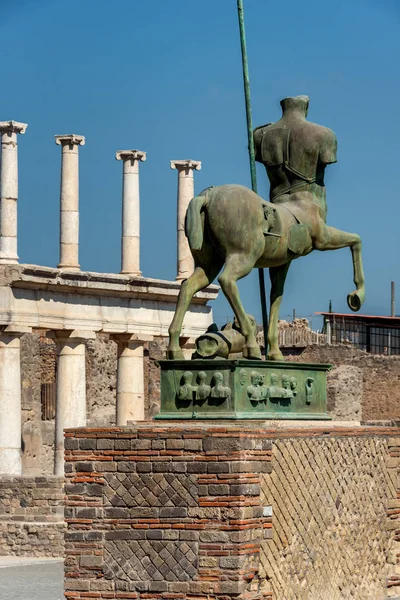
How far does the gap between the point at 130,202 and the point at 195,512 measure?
1913 centimetres

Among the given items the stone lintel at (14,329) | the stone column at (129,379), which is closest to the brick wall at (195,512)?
the stone lintel at (14,329)

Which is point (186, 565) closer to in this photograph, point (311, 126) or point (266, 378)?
point (266, 378)

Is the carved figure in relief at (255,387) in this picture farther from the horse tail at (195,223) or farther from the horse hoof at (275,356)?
the horse tail at (195,223)

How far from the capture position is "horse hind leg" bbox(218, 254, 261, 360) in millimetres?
15391

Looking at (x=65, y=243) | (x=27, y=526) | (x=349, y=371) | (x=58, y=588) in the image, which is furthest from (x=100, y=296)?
(x=349, y=371)

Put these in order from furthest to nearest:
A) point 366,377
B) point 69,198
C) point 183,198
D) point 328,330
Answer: point 328,330 < point 366,377 < point 183,198 < point 69,198

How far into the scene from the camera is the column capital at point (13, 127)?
30.1 m

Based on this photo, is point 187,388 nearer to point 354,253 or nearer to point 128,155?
point 354,253

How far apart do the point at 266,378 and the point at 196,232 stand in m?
1.36

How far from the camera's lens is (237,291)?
50.9 ft

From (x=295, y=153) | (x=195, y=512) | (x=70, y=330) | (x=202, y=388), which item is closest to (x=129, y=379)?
(x=70, y=330)

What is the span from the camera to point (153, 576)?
1462 cm

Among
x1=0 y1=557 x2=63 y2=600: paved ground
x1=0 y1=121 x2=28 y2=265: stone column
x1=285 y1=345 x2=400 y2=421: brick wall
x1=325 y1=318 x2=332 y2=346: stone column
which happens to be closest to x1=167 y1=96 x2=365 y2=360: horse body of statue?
x1=0 y1=557 x2=63 y2=600: paved ground

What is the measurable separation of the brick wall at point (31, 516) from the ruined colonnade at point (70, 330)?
1857 mm
